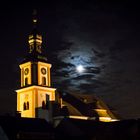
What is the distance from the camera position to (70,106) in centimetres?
10500

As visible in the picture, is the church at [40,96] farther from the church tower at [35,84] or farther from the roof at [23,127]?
the roof at [23,127]

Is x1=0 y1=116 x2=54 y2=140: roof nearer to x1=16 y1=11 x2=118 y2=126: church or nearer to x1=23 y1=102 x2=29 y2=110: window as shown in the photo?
x1=16 y1=11 x2=118 y2=126: church

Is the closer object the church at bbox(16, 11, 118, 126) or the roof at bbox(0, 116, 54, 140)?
the roof at bbox(0, 116, 54, 140)

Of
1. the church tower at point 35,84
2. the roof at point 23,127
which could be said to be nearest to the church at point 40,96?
the church tower at point 35,84

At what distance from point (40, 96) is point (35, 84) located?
2.38 meters

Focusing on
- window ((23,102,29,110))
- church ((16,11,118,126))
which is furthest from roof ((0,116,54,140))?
window ((23,102,29,110))

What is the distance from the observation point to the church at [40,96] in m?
101

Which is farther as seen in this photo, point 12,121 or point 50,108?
point 50,108

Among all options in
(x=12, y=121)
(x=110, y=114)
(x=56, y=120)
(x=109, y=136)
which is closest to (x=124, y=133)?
(x=109, y=136)

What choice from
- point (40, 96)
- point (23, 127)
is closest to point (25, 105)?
point (40, 96)

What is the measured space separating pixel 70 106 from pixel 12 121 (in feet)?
92.1

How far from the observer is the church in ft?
333

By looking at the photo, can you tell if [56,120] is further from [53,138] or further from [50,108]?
[53,138]

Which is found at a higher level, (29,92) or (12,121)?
(29,92)
